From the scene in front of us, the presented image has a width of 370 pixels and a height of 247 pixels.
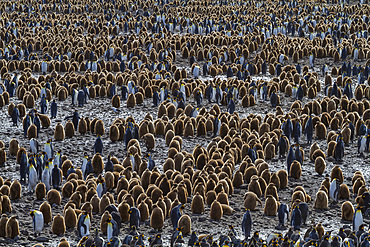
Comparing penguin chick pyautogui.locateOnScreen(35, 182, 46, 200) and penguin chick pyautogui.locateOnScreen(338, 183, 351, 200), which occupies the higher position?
penguin chick pyautogui.locateOnScreen(35, 182, 46, 200)

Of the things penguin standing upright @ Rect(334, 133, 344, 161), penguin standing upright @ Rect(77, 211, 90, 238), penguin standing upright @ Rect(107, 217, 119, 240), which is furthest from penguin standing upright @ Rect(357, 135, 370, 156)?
penguin standing upright @ Rect(77, 211, 90, 238)

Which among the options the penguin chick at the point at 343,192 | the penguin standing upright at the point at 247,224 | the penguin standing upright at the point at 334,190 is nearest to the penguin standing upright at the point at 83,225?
the penguin standing upright at the point at 247,224

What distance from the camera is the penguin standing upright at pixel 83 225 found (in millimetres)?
8938

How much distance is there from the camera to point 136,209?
30.5ft

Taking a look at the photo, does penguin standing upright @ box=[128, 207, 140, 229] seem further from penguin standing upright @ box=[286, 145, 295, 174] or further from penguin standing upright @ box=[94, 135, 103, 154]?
penguin standing upright @ box=[286, 145, 295, 174]

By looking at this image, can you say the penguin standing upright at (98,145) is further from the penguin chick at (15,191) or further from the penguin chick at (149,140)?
the penguin chick at (15,191)

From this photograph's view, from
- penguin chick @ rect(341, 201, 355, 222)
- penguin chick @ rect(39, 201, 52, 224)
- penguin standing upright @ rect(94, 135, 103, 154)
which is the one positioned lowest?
penguin chick @ rect(341, 201, 355, 222)

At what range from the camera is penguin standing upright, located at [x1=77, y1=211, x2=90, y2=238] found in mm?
8938

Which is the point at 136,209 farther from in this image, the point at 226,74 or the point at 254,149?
the point at 226,74

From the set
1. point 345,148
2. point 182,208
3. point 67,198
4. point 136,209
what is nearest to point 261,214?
point 182,208

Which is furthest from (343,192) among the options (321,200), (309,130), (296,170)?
(309,130)

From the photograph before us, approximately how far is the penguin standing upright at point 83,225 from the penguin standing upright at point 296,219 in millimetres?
3276

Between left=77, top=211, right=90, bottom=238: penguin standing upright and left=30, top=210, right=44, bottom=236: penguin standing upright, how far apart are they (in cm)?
64

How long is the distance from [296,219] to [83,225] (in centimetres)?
339
